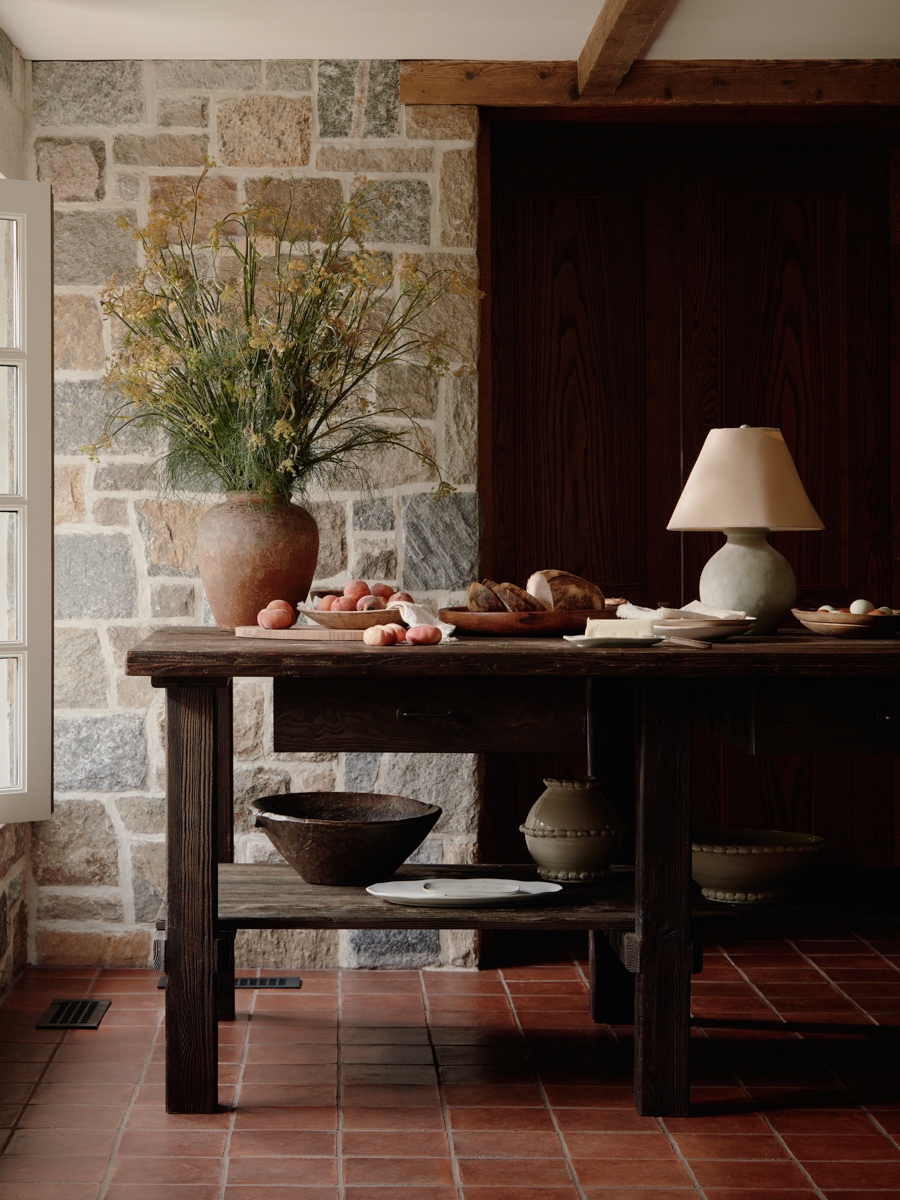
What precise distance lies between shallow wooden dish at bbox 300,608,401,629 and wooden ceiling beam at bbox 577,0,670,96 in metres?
1.55

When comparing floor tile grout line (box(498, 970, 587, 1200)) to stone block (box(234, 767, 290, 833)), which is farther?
stone block (box(234, 767, 290, 833))

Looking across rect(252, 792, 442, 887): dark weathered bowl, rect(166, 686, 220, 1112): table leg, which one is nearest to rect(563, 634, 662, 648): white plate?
rect(252, 792, 442, 887): dark weathered bowl

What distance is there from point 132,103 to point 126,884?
2.24 meters

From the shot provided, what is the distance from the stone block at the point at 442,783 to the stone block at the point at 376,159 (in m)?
1.69

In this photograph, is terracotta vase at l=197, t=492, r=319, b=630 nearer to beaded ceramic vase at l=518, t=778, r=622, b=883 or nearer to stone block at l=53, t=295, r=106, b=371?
beaded ceramic vase at l=518, t=778, r=622, b=883

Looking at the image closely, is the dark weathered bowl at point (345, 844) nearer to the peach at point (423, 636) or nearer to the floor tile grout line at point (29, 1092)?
the peach at point (423, 636)

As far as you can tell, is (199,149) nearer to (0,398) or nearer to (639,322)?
(0,398)

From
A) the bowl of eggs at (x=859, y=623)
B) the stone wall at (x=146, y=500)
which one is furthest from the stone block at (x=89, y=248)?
the bowl of eggs at (x=859, y=623)

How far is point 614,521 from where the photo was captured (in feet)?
13.0

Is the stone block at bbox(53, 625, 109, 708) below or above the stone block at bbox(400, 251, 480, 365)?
below

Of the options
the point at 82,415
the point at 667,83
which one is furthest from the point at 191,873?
the point at 667,83

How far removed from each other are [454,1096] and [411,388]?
1.94m

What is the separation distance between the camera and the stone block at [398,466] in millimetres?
3574

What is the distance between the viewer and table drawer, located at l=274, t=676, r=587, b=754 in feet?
8.00
